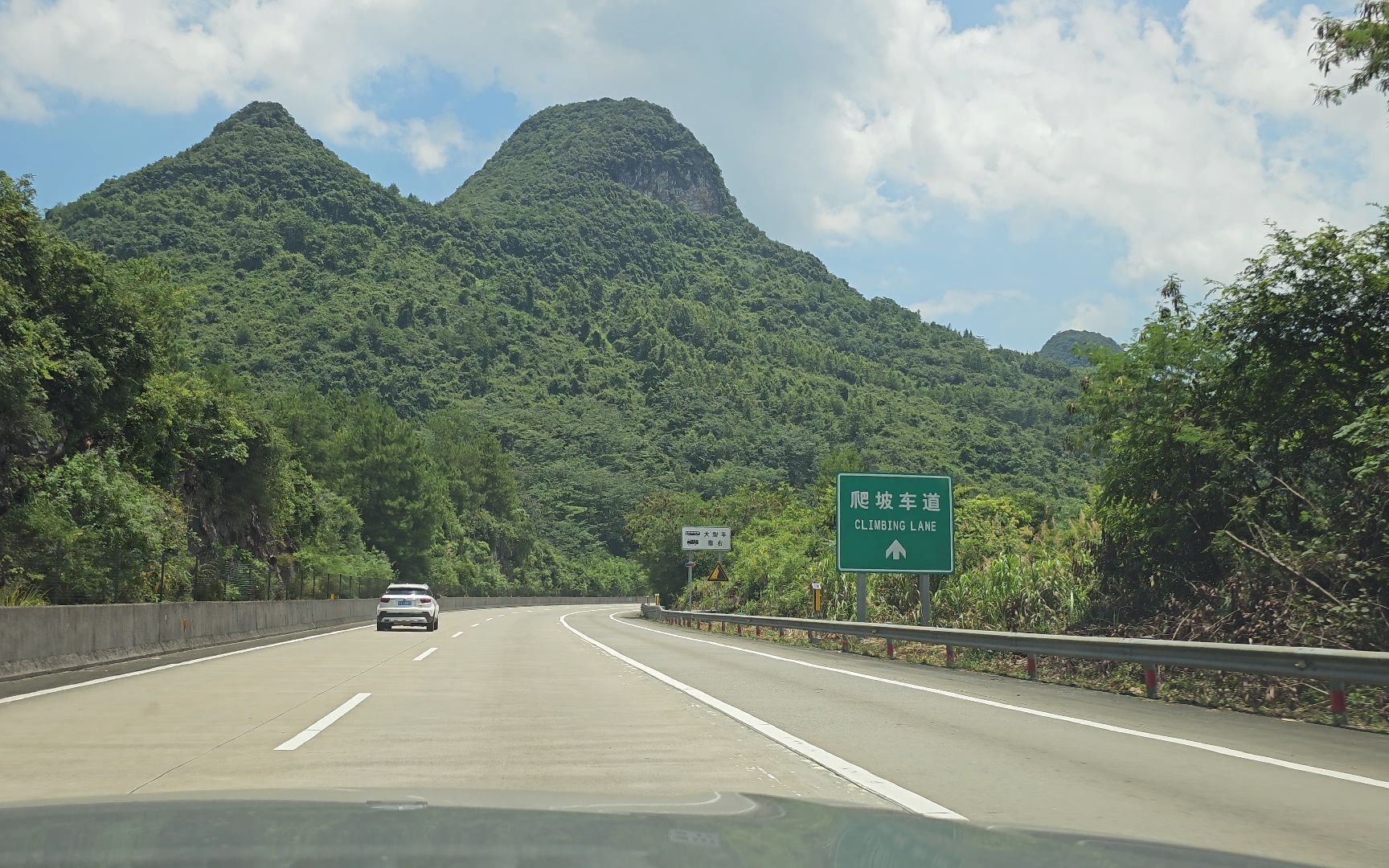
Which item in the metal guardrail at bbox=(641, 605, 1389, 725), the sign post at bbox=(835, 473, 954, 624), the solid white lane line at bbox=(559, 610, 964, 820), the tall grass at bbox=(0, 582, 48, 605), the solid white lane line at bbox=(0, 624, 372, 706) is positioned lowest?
the solid white lane line at bbox=(0, 624, 372, 706)

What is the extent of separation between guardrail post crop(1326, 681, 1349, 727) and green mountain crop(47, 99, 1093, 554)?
84828mm

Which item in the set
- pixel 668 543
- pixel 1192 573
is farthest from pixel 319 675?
pixel 668 543

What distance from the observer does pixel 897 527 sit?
89.8 ft

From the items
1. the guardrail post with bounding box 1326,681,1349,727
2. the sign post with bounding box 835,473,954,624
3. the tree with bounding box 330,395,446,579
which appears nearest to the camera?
the guardrail post with bounding box 1326,681,1349,727

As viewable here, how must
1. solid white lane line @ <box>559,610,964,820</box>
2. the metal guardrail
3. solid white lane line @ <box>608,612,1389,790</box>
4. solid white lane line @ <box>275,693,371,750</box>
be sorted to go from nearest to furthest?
solid white lane line @ <box>559,610,964,820</box> < solid white lane line @ <box>608,612,1389,790</box> < solid white lane line @ <box>275,693,371,750</box> < the metal guardrail

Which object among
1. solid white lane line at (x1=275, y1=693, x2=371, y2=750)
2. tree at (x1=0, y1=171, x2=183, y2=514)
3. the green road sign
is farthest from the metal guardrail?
tree at (x1=0, y1=171, x2=183, y2=514)

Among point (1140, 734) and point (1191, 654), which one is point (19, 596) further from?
point (1191, 654)

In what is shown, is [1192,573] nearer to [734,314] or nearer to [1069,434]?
[1069,434]

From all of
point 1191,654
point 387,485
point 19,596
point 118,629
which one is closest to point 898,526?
point 1191,654

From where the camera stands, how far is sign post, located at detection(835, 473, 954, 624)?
27094 mm

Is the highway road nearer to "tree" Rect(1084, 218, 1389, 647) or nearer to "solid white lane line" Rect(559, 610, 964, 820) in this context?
"solid white lane line" Rect(559, 610, 964, 820)

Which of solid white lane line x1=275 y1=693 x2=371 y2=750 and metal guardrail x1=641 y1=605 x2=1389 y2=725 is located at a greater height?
metal guardrail x1=641 y1=605 x2=1389 y2=725

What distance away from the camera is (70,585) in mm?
21141

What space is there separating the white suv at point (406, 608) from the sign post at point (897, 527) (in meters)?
14.1
